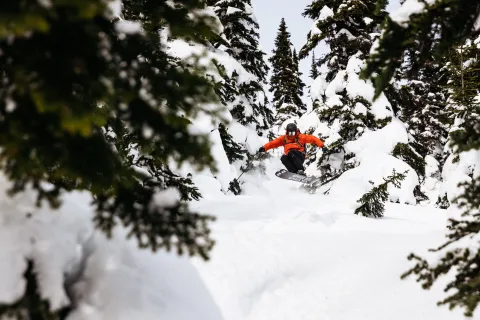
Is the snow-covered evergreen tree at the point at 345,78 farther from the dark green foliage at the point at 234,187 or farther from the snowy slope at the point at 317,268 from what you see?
the snowy slope at the point at 317,268

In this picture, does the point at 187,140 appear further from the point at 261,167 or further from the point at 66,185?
the point at 261,167

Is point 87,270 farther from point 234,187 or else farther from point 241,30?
point 241,30

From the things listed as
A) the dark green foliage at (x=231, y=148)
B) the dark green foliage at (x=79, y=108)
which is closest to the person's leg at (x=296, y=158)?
the dark green foliage at (x=231, y=148)

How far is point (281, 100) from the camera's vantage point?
3114cm

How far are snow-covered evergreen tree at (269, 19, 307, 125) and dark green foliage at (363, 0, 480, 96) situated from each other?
1095 inches

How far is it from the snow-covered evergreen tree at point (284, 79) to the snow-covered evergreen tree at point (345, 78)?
48.7 feet

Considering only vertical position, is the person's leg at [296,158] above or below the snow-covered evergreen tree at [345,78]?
below

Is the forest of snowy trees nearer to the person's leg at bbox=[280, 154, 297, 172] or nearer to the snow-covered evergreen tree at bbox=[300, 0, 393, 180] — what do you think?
the snow-covered evergreen tree at bbox=[300, 0, 393, 180]

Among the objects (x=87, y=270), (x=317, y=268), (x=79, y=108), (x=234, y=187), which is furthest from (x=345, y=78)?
(x=79, y=108)

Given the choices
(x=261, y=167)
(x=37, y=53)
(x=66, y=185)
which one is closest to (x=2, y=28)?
(x=37, y=53)

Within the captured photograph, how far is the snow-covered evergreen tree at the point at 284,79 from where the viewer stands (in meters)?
29.8

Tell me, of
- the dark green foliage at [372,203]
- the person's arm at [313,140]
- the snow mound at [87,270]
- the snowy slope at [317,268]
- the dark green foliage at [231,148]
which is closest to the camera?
the snow mound at [87,270]

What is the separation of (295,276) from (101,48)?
4.43 meters

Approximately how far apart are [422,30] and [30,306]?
306 cm
